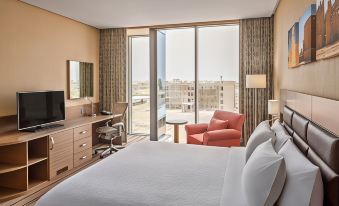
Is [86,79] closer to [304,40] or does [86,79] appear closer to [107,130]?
[107,130]

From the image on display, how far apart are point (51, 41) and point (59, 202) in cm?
354

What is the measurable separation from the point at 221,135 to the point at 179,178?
6.82 feet

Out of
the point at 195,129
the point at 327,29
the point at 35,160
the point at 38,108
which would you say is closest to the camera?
the point at 327,29

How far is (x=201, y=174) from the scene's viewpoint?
89.2 inches

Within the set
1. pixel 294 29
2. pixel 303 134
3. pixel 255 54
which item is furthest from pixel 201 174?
pixel 255 54

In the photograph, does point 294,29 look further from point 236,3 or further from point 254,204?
point 254,204

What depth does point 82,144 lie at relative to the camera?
14.7ft

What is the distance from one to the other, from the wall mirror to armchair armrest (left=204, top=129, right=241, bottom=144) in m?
2.78

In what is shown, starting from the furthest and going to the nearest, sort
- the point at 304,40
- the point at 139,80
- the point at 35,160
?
the point at 139,80 < the point at 35,160 < the point at 304,40

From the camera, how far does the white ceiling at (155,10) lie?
13.6ft

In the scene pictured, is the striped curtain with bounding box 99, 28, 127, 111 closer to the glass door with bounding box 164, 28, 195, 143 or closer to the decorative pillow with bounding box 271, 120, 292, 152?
the glass door with bounding box 164, 28, 195, 143

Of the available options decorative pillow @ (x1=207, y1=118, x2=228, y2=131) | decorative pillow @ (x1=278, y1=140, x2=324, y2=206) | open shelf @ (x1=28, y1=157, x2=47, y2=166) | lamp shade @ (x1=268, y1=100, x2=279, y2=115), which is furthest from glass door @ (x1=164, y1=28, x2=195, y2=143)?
decorative pillow @ (x1=278, y1=140, x2=324, y2=206)

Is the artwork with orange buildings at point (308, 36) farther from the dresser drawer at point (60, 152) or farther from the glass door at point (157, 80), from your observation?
the glass door at point (157, 80)

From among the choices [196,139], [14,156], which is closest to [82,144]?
[14,156]
